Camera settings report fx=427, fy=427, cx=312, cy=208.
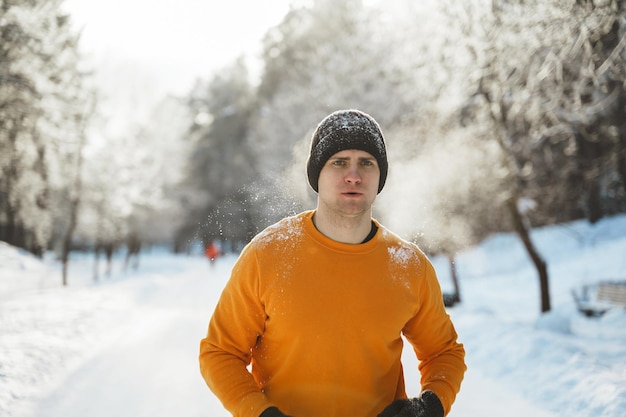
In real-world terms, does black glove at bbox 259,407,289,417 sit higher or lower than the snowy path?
higher

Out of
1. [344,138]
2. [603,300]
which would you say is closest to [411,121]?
[603,300]

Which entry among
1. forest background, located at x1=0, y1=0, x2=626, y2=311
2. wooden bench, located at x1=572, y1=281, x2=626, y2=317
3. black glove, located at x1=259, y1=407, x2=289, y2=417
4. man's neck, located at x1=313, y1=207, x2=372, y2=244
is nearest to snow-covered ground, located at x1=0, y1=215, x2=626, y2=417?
wooden bench, located at x1=572, y1=281, x2=626, y2=317

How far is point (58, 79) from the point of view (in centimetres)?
1099

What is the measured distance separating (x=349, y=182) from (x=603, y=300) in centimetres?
1351

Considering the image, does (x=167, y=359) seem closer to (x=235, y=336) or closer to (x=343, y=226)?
(x=235, y=336)

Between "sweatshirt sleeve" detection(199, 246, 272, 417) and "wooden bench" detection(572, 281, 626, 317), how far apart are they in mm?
12627

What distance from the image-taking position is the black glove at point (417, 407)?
1837 mm

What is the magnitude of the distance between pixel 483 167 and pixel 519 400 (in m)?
7.78

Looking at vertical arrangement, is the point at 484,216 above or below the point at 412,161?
below

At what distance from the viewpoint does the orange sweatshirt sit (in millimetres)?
1849

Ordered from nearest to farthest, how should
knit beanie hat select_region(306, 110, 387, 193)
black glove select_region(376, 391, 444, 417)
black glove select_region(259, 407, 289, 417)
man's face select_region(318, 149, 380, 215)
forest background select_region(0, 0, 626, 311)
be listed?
black glove select_region(259, 407, 289, 417)
black glove select_region(376, 391, 444, 417)
man's face select_region(318, 149, 380, 215)
knit beanie hat select_region(306, 110, 387, 193)
forest background select_region(0, 0, 626, 311)

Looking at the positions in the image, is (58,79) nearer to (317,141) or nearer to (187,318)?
(187,318)

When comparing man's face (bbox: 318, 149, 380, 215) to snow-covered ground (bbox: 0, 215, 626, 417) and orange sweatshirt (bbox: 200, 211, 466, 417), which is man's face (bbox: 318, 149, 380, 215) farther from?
snow-covered ground (bbox: 0, 215, 626, 417)

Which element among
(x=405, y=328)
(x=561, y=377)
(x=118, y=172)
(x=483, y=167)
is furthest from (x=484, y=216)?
(x=118, y=172)
